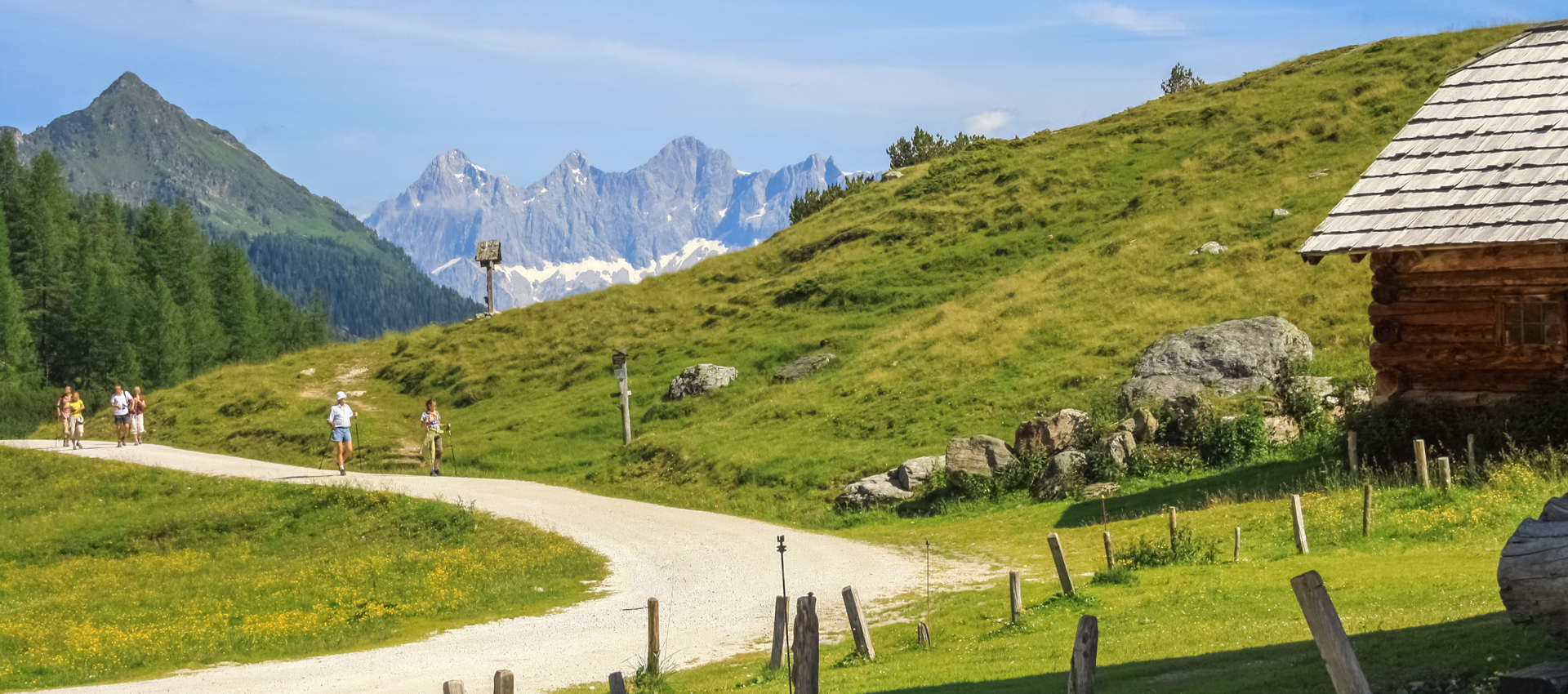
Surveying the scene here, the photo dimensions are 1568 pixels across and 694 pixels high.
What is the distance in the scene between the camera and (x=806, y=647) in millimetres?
10625

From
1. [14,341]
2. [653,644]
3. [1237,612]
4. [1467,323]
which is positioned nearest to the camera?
[653,644]

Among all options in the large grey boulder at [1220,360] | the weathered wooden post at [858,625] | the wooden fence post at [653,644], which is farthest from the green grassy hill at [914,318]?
the wooden fence post at [653,644]

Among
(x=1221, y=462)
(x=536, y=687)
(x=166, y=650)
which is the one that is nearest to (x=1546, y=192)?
(x=1221, y=462)

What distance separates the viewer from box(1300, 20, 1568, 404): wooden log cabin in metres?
24.7

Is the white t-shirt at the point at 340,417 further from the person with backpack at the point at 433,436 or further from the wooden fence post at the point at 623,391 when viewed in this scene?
the wooden fence post at the point at 623,391

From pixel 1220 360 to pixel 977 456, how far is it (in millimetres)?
8413

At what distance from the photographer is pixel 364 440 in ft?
173

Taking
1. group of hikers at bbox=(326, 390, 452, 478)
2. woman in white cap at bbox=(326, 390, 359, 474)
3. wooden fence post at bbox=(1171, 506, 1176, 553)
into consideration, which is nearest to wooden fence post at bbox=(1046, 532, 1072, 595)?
wooden fence post at bbox=(1171, 506, 1176, 553)

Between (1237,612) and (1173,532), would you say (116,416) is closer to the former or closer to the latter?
(1173,532)

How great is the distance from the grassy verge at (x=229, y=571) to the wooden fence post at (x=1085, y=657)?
14.2m

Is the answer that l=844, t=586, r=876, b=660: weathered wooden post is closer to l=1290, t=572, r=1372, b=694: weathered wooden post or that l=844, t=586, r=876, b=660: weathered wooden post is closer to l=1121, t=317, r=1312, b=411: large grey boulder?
l=1290, t=572, r=1372, b=694: weathered wooden post

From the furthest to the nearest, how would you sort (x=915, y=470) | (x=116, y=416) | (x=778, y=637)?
(x=116, y=416) → (x=915, y=470) → (x=778, y=637)

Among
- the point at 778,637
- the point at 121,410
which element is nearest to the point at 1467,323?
the point at 778,637

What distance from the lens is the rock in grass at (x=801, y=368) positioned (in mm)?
52125
